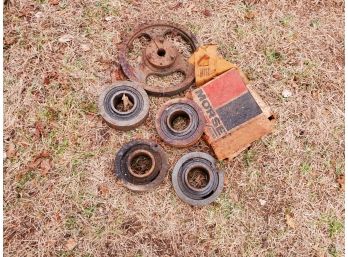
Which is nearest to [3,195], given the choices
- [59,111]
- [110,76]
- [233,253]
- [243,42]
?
[59,111]

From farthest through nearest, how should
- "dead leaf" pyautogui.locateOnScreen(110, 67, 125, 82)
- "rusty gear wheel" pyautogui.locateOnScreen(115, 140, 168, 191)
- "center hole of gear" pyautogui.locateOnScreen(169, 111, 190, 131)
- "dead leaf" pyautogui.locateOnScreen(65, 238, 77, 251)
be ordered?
"dead leaf" pyautogui.locateOnScreen(110, 67, 125, 82)
"center hole of gear" pyautogui.locateOnScreen(169, 111, 190, 131)
"rusty gear wheel" pyautogui.locateOnScreen(115, 140, 168, 191)
"dead leaf" pyautogui.locateOnScreen(65, 238, 77, 251)

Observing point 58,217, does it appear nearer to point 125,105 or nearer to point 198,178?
point 125,105

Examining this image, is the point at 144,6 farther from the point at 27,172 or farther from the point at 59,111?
the point at 27,172

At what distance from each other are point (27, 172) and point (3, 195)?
0.93 ft

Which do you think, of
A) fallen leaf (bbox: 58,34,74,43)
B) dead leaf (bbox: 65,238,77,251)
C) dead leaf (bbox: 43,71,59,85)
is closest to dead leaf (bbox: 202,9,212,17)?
fallen leaf (bbox: 58,34,74,43)

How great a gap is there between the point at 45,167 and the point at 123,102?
0.93 meters

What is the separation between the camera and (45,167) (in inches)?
150

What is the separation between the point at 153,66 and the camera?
4.14 m

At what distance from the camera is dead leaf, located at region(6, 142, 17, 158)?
12.6ft

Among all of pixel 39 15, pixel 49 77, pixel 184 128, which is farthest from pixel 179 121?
pixel 39 15

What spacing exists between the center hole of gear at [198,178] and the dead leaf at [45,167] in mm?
1293

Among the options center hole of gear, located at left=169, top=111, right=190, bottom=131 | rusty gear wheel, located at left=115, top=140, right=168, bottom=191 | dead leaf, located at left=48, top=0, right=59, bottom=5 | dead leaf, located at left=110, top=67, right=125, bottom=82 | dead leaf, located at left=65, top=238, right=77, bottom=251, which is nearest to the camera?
dead leaf, located at left=65, top=238, right=77, bottom=251

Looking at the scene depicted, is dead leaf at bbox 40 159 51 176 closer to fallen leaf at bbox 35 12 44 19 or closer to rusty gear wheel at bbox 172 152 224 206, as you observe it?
rusty gear wheel at bbox 172 152 224 206

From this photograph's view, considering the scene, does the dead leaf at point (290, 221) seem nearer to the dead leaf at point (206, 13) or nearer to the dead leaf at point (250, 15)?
the dead leaf at point (250, 15)
